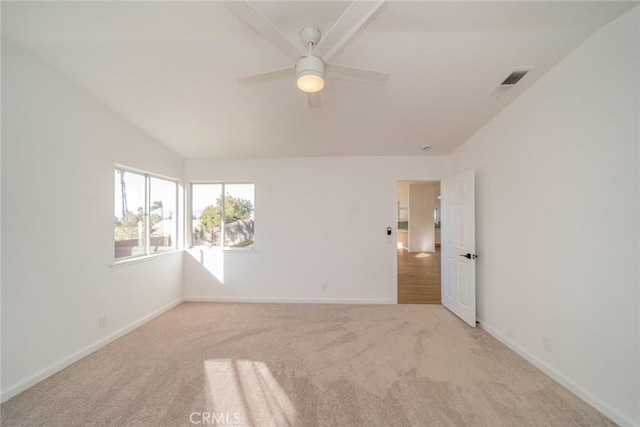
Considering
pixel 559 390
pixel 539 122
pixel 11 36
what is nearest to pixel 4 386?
pixel 11 36

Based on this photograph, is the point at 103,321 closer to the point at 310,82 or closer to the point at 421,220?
the point at 310,82

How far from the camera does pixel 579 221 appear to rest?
6.54 feet

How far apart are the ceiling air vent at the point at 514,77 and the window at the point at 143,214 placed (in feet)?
14.9

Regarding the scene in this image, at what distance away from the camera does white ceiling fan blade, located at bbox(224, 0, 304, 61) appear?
3.81 feet

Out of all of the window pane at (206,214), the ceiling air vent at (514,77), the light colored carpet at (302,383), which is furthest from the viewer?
the window pane at (206,214)

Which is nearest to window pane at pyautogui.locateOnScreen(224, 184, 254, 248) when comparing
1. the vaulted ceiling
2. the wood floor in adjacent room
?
the vaulted ceiling

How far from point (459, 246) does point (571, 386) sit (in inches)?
72.5

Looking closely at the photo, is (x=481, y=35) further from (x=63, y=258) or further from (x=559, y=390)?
(x=63, y=258)

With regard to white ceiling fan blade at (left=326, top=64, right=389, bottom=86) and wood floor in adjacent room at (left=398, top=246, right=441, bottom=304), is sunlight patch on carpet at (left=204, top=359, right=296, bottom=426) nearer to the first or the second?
white ceiling fan blade at (left=326, top=64, right=389, bottom=86)

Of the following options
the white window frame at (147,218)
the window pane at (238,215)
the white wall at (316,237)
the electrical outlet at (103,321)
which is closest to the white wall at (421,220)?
the white wall at (316,237)

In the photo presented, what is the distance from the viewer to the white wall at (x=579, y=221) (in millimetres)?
1684

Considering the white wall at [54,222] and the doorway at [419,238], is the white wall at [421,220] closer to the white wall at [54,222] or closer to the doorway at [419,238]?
the doorway at [419,238]

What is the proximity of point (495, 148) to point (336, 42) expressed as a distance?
2.56 m

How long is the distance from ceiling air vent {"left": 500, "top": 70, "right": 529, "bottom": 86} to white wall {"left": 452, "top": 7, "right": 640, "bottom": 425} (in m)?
0.21
